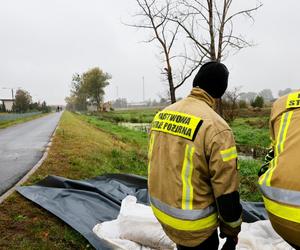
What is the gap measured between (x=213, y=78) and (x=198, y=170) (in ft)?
2.23

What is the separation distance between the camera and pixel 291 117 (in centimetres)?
198

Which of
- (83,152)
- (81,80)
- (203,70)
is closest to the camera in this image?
(203,70)

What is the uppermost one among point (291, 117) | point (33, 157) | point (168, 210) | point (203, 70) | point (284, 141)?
point (203, 70)

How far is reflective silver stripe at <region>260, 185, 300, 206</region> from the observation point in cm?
184

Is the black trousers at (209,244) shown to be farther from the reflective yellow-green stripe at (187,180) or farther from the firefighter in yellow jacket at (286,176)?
the firefighter in yellow jacket at (286,176)

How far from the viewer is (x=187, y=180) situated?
2.32m

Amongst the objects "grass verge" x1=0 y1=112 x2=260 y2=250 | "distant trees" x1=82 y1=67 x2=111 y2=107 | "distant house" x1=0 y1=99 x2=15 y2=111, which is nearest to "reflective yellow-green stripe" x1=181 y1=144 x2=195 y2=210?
"grass verge" x1=0 y1=112 x2=260 y2=250

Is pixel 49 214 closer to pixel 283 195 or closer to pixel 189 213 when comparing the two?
pixel 189 213

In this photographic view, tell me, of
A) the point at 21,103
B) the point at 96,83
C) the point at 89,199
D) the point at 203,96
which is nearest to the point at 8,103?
the point at 21,103

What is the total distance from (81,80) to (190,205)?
81698 mm

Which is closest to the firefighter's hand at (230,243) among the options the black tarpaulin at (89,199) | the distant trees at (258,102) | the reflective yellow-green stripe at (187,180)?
the reflective yellow-green stripe at (187,180)

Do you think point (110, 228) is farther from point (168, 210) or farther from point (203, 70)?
point (203, 70)

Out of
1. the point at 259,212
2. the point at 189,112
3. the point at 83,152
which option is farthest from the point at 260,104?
Result: the point at 189,112

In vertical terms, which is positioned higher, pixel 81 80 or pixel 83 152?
pixel 81 80
